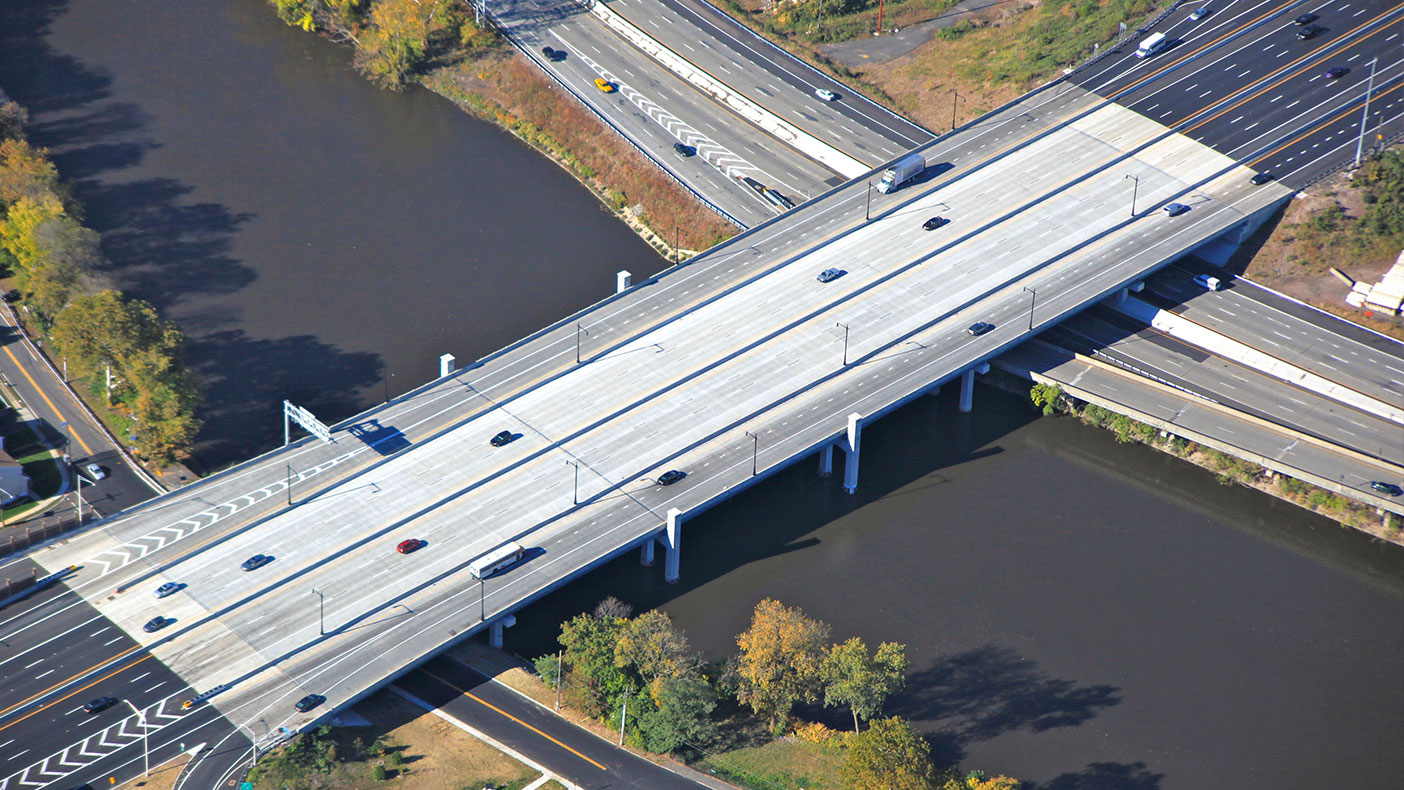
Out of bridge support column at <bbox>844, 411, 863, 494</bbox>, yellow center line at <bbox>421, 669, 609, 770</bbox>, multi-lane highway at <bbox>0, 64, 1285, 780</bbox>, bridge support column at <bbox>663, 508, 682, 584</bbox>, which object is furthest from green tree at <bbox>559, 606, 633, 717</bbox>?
bridge support column at <bbox>844, 411, 863, 494</bbox>

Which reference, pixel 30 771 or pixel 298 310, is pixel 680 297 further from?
pixel 30 771

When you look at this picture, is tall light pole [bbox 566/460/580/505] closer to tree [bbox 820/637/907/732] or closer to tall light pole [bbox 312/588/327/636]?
tall light pole [bbox 312/588/327/636]

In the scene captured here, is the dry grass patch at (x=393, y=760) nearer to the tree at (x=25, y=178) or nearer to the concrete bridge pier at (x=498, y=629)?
the concrete bridge pier at (x=498, y=629)

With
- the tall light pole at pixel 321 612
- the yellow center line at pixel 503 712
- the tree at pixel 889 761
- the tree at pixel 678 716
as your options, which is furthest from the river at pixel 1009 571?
the tall light pole at pixel 321 612

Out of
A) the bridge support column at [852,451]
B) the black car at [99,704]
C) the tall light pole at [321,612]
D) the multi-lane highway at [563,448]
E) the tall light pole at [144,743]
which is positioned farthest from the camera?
the bridge support column at [852,451]

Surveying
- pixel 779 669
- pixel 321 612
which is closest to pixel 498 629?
pixel 321 612

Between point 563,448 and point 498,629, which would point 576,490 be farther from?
point 498,629
